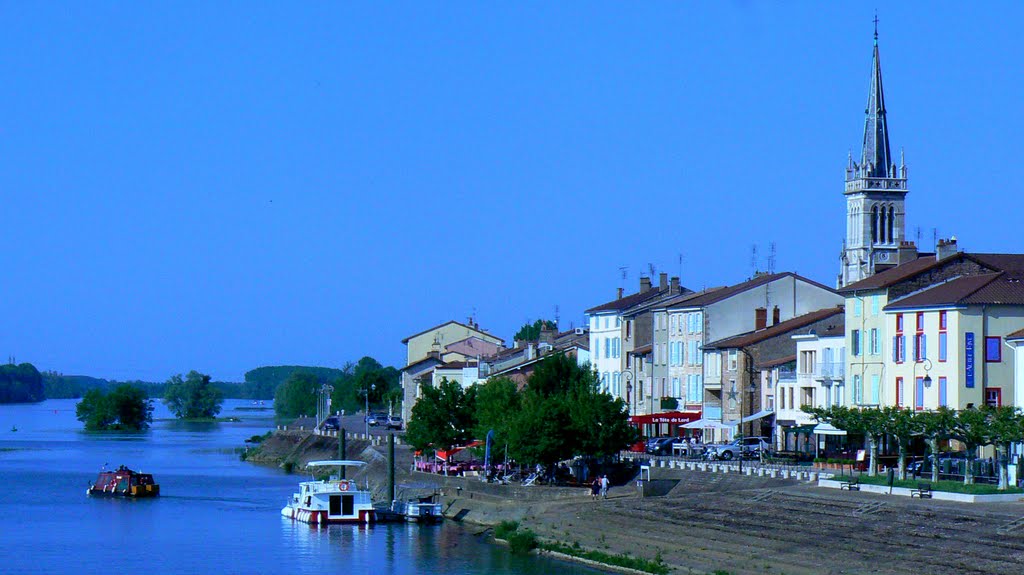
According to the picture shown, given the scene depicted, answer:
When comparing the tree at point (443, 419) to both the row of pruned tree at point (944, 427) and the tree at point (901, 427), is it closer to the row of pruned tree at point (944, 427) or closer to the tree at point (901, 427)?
the row of pruned tree at point (944, 427)

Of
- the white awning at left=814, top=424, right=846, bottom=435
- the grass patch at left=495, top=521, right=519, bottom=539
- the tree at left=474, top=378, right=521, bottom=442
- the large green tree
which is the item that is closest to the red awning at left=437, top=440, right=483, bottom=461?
the tree at left=474, top=378, right=521, bottom=442

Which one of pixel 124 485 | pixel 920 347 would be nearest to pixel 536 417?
pixel 920 347

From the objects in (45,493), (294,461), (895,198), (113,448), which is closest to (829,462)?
(45,493)

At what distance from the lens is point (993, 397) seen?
203 feet

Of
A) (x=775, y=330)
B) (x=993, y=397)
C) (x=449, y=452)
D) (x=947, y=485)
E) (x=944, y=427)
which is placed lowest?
(x=449, y=452)

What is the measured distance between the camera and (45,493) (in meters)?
96.8

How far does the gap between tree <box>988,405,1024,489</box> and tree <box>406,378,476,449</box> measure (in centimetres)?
4398

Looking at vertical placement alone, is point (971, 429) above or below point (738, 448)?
above

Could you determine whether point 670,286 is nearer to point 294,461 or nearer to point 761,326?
point 761,326

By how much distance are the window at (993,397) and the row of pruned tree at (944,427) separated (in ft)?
8.22

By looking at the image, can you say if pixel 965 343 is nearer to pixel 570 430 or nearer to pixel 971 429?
pixel 971 429

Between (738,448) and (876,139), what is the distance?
94.8 meters

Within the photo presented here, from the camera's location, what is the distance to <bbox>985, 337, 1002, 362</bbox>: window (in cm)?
6197

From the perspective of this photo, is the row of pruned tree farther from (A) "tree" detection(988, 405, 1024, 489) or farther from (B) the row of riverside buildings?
(B) the row of riverside buildings
